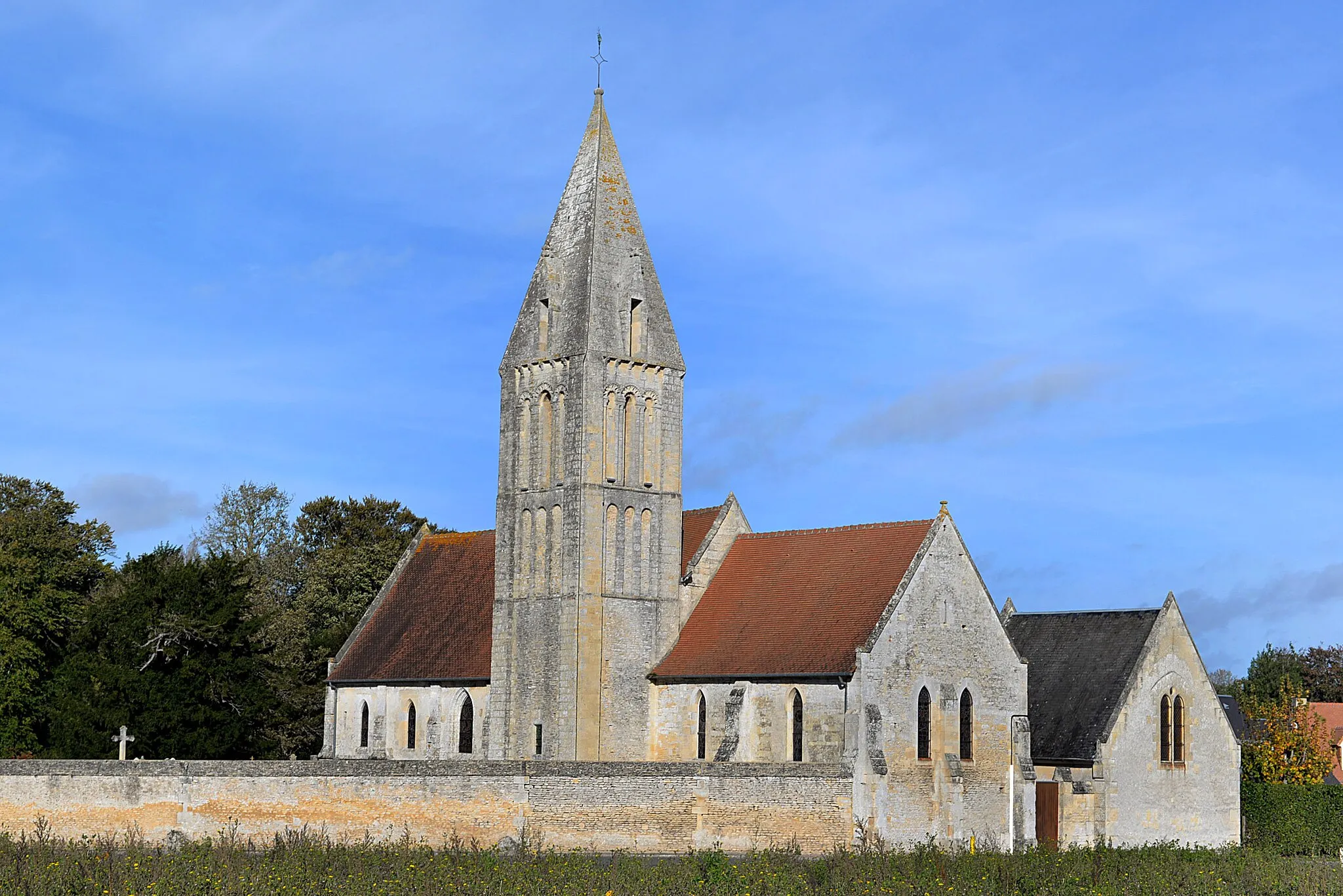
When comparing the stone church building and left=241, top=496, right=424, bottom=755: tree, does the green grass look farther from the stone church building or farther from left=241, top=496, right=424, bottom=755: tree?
left=241, top=496, right=424, bottom=755: tree

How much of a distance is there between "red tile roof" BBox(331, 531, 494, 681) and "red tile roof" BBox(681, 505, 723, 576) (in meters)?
6.37

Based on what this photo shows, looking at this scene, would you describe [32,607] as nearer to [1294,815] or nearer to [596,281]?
[596,281]

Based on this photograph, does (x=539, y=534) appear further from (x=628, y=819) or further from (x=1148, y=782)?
(x=1148, y=782)

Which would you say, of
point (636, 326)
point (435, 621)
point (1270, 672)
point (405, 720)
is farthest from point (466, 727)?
point (1270, 672)

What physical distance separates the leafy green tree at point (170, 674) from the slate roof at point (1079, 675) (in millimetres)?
26270

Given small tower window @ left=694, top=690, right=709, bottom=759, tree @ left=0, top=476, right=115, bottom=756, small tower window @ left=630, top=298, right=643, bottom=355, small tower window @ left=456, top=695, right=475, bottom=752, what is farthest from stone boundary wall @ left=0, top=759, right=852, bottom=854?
tree @ left=0, top=476, right=115, bottom=756

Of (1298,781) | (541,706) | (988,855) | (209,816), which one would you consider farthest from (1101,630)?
(209,816)

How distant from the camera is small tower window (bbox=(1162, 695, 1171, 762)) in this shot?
161 feet

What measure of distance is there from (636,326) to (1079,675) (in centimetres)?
1710

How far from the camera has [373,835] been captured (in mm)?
36219

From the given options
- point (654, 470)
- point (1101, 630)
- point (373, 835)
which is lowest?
point (373, 835)

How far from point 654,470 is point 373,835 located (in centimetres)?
1732

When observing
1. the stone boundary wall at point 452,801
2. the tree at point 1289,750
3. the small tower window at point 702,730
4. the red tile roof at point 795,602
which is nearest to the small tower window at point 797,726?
the red tile roof at point 795,602

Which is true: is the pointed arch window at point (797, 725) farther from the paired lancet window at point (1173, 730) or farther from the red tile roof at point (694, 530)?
the paired lancet window at point (1173, 730)
